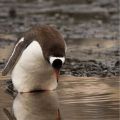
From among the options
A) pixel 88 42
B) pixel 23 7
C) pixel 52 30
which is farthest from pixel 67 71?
pixel 23 7

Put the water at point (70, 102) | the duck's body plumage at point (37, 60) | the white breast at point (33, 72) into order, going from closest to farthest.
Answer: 1. the water at point (70, 102)
2. the duck's body plumage at point (37, 60)
3. the white breast at point (33, 72)

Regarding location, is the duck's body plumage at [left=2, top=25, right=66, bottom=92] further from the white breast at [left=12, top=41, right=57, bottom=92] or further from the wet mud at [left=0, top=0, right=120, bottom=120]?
the wet mud at [left=0, top=0, right=120, bottom=120]

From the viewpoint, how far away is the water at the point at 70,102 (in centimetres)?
780

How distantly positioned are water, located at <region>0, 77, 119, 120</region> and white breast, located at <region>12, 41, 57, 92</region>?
0.41 feet

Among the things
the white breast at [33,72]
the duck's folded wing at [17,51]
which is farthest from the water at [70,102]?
the duck's folded wing at [17,51]

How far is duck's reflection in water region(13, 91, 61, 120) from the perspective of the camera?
7808mm

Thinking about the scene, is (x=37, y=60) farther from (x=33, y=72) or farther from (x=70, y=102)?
(x=70, y=102)

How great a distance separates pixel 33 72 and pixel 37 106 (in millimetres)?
771

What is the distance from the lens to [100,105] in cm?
835

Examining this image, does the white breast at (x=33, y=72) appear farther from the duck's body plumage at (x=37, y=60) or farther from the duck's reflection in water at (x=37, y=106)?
the duck's reflection in water at (x=37, y=106)

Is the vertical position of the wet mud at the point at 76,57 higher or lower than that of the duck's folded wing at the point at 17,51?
lower

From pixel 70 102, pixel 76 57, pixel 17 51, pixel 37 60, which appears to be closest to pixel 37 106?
pixel 70 102

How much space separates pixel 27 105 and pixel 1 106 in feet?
1.19

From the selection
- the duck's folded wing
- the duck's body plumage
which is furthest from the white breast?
the duck's folded wing
